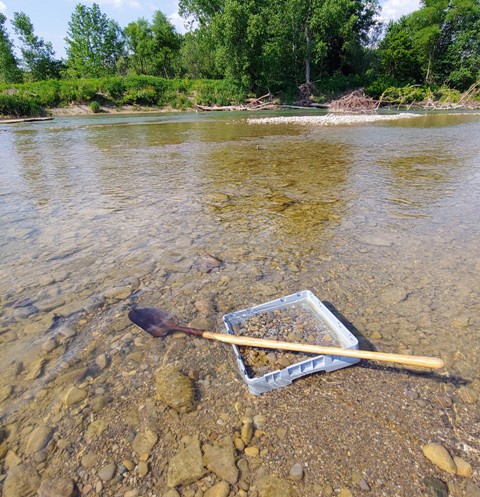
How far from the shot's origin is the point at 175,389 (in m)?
1.85

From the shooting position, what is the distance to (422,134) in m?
12.3

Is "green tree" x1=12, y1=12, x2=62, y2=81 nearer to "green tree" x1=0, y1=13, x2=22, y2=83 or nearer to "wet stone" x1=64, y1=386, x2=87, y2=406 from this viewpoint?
"green tree" x1=0, y1=13, x2=22, y2=83

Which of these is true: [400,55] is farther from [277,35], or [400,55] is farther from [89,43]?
[89,43]

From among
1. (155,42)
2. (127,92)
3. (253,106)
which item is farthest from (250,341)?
(155,42)

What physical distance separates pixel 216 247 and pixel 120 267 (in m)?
1.09

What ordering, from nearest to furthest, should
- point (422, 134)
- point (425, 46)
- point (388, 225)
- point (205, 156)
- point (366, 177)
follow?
point (388, 225)
point (366, 177)
point (205, 156)
point (422, 134)
point (425, 46)

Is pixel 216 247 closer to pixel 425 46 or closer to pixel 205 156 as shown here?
pixel 205 156

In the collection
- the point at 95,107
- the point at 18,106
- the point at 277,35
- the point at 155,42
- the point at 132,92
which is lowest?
the point at 95,107

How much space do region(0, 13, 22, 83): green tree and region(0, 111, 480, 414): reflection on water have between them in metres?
61.7

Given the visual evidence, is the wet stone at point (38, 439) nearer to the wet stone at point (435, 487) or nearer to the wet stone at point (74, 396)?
the wet stone at point (74, 396)

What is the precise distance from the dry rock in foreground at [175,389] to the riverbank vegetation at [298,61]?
121 ft

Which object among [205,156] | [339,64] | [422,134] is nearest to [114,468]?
[205,156]

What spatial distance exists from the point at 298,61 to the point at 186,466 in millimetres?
50028

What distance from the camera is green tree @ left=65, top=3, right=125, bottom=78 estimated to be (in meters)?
57.2
